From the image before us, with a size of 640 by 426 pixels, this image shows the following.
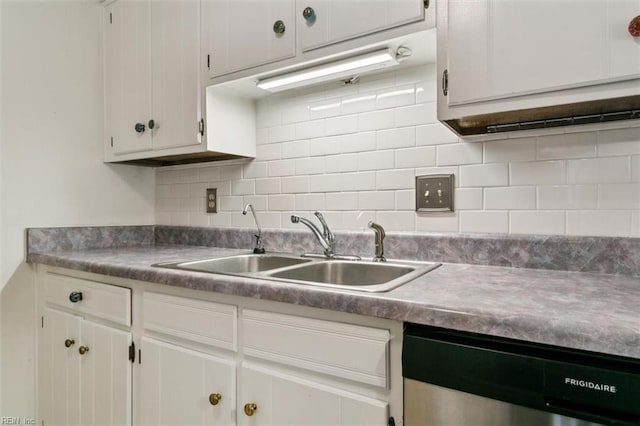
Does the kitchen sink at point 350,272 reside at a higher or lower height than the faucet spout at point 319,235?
lower

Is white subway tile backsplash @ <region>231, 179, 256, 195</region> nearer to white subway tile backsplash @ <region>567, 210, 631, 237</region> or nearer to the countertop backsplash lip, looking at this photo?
the countertop backsplash lip

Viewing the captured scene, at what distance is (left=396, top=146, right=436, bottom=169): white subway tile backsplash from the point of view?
1407 millimetres

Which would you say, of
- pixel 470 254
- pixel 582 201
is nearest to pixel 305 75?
pixel 470 254

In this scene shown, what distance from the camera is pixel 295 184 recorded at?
174 cm

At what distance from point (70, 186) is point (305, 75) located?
139cm

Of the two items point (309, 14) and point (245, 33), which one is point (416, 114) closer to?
point (309, 14)

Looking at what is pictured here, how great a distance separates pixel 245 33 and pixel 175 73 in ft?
1.47

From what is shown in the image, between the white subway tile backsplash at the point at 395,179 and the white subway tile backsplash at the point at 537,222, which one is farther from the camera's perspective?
the white subway tile backsplash at the point at 395,179

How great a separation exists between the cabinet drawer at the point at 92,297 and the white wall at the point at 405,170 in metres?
0.69

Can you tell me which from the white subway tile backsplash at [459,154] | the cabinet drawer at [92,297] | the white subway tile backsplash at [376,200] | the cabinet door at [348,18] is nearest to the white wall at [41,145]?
the cabinet drawer at [92,297]

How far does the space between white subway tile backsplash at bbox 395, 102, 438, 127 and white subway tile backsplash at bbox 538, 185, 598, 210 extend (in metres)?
0.46

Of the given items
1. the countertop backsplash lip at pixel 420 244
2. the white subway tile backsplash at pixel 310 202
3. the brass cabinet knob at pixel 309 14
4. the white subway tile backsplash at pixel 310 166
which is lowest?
the countertop backsplash lip at pixel 420 244

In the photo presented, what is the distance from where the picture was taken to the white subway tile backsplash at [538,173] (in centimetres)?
119

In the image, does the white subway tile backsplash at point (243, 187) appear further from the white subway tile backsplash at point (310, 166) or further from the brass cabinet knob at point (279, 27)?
the brass cabinet knob at point (279, 27)
